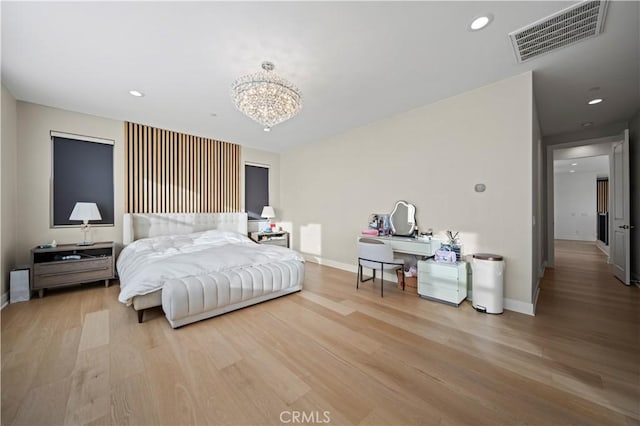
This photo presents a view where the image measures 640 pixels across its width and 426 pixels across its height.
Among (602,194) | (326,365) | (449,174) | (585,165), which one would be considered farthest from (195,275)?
(602,194)

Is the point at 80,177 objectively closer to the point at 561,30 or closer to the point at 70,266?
the point at 70,266

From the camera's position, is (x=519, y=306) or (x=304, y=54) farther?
(x=519, y=306)

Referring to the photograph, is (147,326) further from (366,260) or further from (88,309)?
(366,260)

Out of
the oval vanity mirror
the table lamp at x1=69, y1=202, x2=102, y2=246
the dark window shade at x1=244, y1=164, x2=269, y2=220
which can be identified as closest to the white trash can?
the oval vanity mirror

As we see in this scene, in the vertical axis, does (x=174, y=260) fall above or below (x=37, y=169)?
below

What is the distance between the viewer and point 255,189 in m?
5.97

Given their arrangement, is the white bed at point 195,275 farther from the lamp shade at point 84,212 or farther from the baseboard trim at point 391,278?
the baseboard trim at point 391,278

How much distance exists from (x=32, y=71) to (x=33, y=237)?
232cm

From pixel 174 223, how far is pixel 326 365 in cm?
413

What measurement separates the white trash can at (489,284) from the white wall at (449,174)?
0.24 m

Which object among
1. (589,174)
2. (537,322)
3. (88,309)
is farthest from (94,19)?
(589,174)

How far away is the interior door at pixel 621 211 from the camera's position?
371 cm

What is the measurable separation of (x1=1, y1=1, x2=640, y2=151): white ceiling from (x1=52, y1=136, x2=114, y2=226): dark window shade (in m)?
0.62

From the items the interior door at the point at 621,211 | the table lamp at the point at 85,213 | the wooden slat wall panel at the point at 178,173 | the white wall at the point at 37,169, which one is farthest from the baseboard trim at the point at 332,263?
the interior door at the point at 621,211
